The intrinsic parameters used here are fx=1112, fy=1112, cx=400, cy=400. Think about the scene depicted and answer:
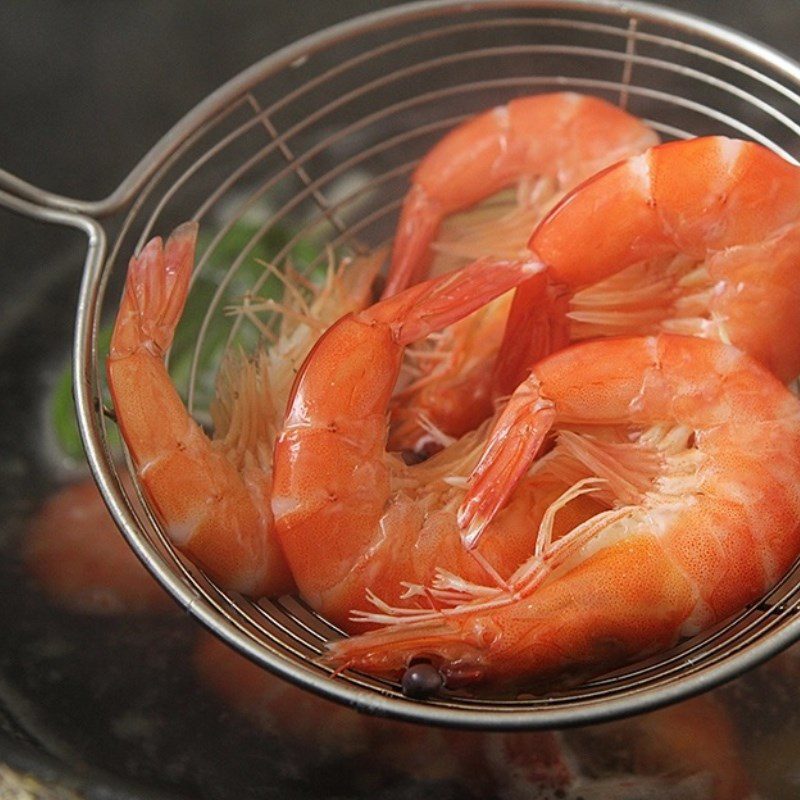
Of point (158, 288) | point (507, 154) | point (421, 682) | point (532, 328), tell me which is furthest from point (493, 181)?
point (421, 682)

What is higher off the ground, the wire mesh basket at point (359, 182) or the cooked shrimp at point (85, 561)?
the wire mesh basket at point (359, 182)

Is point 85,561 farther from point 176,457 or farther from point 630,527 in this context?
point 630,527

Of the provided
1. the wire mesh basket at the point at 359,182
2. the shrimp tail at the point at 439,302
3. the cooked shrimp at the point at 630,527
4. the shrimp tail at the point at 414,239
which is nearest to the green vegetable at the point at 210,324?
the wire mesh basket at the point at 359,182

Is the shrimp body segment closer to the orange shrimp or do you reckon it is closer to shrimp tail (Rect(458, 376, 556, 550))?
the orange shrimp

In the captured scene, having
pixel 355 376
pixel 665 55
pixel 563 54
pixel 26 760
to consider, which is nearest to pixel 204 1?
pixel 563 54

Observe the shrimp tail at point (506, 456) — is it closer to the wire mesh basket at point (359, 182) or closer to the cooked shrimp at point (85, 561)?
the wire mesh basket at point (359, 182)
